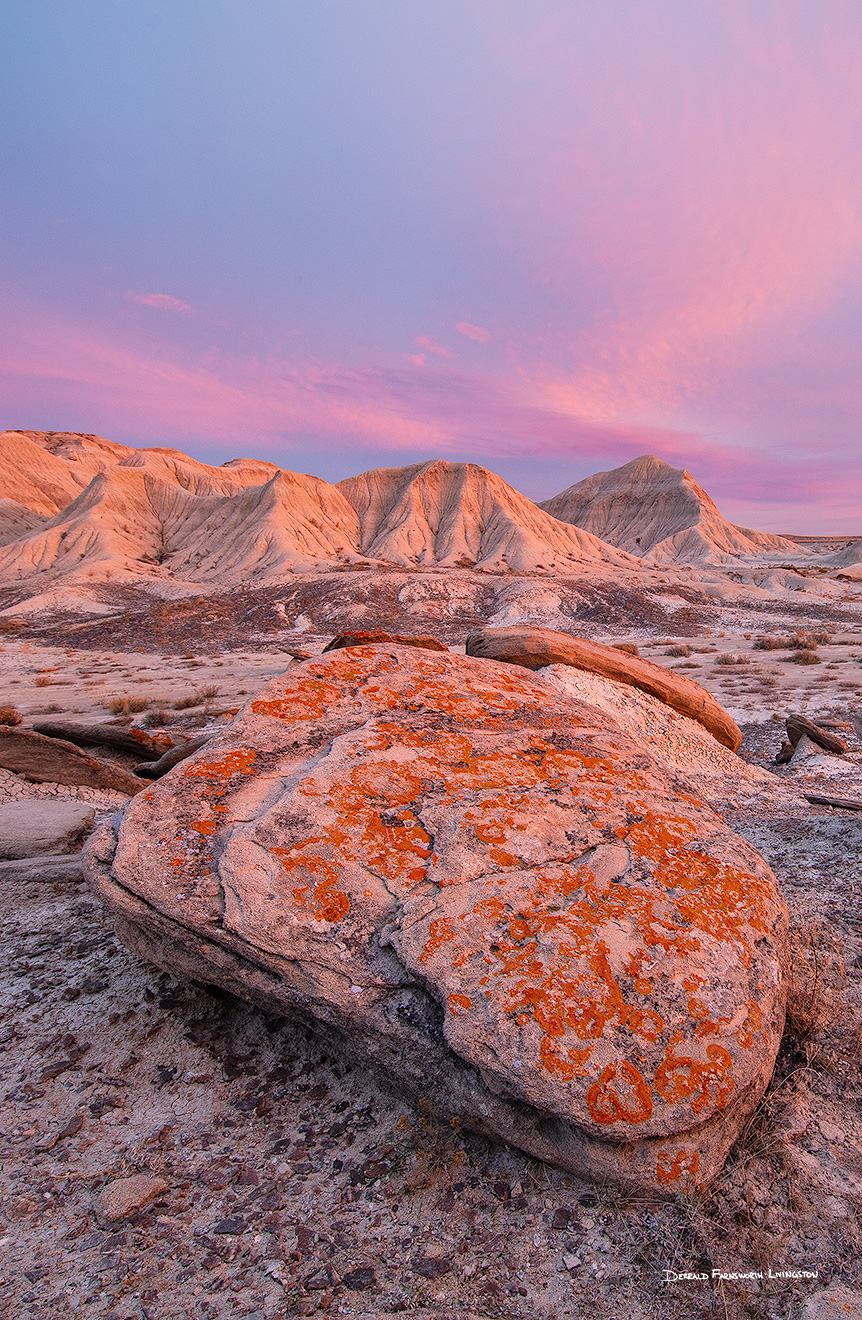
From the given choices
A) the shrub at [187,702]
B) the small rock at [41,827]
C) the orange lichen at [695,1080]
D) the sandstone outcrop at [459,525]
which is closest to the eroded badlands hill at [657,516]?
the sandstone outcrop at [459,525]

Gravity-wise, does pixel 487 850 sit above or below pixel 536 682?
below

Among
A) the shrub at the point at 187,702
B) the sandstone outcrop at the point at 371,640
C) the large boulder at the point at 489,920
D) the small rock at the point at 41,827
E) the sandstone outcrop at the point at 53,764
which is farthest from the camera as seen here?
the shrub at the point at 187,702

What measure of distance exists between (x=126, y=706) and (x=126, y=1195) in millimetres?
12351

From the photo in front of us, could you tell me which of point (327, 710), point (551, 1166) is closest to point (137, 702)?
point (327, 710)

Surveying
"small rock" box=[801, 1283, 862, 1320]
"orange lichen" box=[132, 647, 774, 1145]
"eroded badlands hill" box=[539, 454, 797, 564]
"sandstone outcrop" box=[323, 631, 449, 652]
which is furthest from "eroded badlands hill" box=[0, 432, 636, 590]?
"small rock" box=[801, 1283, 862, 1320]

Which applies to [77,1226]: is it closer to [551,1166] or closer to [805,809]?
[551,1166]

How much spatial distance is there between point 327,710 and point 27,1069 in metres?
2.66

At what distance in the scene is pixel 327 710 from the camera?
179 inches

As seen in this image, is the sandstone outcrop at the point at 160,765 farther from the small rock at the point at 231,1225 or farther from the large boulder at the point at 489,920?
the small rock at the point at 231,1225

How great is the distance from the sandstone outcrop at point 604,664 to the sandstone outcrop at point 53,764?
225 inches

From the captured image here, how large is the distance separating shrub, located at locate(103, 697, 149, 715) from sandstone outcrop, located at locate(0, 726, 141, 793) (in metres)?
6.14

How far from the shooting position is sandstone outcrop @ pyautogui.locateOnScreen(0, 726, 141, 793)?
7074mm

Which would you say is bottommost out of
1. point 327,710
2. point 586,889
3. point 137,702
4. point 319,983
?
point 137,702

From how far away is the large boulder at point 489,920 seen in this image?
2.40 meters
